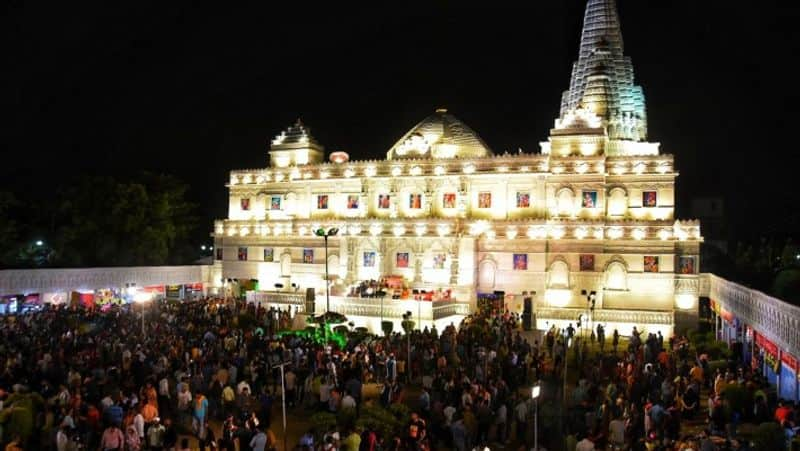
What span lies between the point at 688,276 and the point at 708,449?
31.1m

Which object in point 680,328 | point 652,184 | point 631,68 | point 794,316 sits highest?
point 631,68

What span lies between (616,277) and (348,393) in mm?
29377

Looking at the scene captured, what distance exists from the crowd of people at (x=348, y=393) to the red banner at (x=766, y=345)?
215cm

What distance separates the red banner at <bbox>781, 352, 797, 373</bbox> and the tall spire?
29.1 meters

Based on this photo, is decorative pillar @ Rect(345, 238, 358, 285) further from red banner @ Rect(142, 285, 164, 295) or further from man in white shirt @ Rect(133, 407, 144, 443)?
man in white shirt @ Rect(133, 407, 144, 443)

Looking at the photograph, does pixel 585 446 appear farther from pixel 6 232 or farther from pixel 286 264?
pixel 6 232

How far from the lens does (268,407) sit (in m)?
17.9

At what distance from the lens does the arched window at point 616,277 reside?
4388 centimetres

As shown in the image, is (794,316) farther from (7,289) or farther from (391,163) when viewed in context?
(7,289)

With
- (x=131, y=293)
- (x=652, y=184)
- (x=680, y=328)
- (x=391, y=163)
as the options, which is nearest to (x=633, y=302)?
(x=680, y=328)

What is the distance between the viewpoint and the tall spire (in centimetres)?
5031

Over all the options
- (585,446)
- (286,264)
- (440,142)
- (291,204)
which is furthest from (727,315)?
(291,204)

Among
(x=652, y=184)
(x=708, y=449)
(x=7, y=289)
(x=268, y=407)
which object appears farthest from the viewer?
(x=652, y=184)

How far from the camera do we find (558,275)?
4500cm
